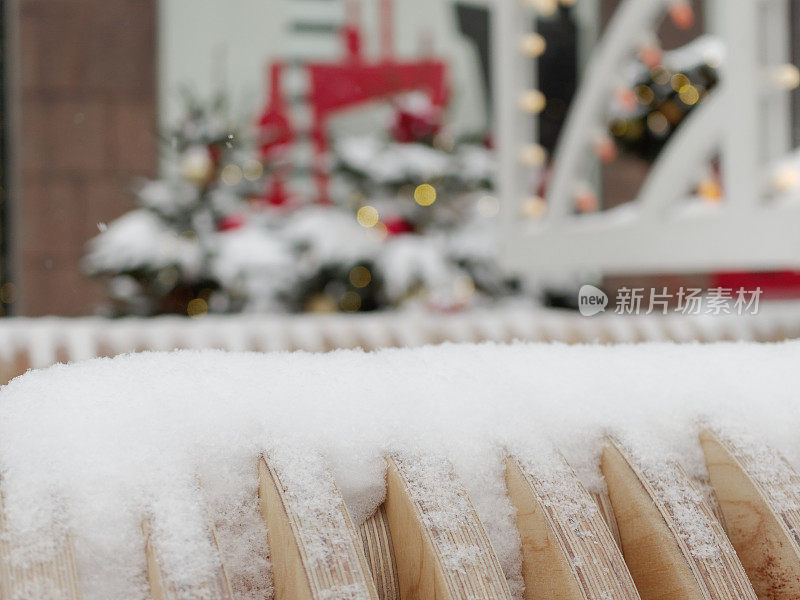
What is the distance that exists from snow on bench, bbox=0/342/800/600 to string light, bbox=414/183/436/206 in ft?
8.73

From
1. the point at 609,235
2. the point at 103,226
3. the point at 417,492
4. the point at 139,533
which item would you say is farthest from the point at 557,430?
the point at 103,226

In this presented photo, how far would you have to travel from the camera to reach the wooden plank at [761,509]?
1.13 feet

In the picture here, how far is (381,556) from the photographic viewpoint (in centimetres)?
34

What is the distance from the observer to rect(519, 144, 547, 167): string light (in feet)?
7.79

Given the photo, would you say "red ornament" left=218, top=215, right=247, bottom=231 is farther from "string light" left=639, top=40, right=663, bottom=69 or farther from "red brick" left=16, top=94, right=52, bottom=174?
"red brick" left=16, top=94, right=52, bottom=174

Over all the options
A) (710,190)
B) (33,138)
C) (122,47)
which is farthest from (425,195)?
(33,138)

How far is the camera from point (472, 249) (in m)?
3.02

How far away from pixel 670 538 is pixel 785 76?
137 cm

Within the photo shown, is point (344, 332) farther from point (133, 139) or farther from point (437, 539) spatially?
point (133, 139)

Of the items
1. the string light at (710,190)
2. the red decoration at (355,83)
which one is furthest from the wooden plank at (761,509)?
the red decoration at (355,83)

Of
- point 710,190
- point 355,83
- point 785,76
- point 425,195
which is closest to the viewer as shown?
point 785,76

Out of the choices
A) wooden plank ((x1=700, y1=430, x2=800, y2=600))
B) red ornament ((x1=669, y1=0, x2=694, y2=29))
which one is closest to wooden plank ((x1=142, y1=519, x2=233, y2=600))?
wooden plank ((x1=700, y1=430, x2=800, y2=600))

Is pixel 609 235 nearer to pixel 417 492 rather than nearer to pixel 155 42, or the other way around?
pixel 417 492

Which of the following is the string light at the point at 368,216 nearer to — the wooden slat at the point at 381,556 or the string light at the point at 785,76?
the string light at the point at 785,76
